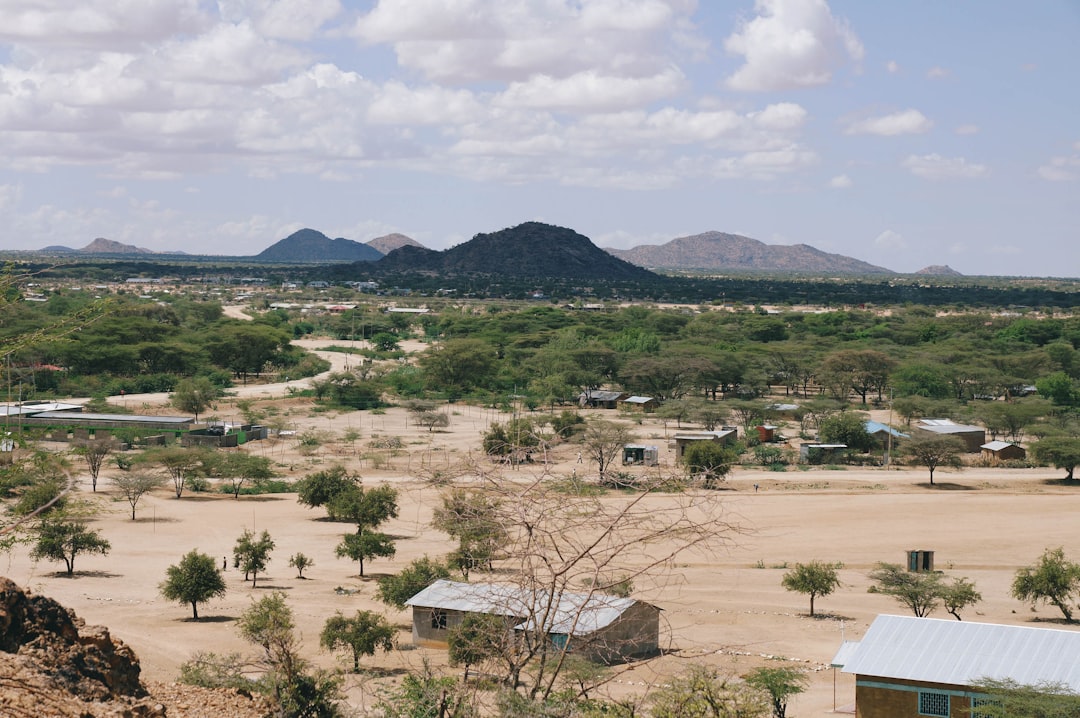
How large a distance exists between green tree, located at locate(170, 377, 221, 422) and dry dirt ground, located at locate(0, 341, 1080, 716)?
1178 centimetres

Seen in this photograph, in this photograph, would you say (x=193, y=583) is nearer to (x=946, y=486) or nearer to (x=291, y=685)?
(x=291, y=685)

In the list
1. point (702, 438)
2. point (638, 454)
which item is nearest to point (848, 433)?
point (702, 438)

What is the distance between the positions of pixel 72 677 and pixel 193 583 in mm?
19534

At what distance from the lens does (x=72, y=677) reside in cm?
1086

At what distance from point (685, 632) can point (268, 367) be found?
72.5m

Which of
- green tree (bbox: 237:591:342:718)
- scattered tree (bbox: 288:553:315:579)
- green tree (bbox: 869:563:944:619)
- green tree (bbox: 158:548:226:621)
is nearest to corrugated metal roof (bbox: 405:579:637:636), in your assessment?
green tree (bbox: 237:591:342:718)

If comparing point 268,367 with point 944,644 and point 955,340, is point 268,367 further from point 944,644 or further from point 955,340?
point 944,644

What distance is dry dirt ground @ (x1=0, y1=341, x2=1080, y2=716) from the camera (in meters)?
26.5

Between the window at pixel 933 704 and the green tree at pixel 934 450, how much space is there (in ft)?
117

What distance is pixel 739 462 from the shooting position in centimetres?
5731

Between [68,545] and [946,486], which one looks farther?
[946,486]

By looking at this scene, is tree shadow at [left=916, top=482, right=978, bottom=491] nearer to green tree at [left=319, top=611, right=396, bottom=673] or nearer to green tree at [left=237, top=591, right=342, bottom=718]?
green tree at [left=319, top=611, right=396, bottom=673]

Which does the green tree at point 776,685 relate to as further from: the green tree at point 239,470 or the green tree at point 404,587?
the green tree at point 239,470

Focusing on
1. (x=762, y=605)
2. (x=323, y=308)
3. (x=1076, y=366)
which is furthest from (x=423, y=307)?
(x=762, y=605)
